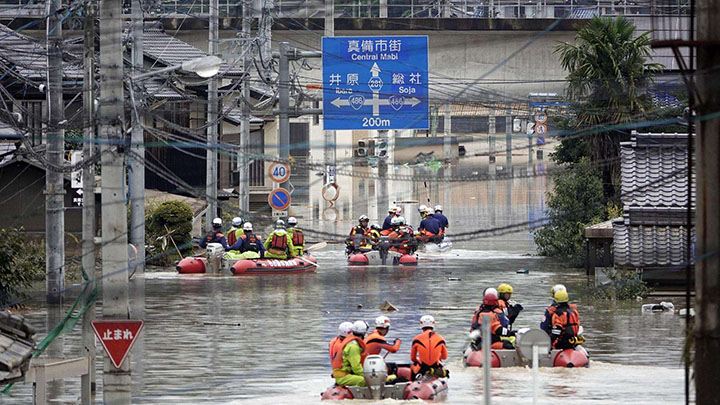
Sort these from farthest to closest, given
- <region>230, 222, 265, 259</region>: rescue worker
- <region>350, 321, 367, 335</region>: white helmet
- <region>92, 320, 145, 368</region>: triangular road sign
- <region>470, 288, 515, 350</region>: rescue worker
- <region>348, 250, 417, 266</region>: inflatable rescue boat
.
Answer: <region>348, 250, 417, 266</region>: inflatable rescue boat < <region>230, 222, 265, 259</region>: rescue worker < <region>470, 288, 515, 350</region>: rescue worker < <region>350, 321, 367, 335</region>: white helmet < <region>92, 320, 145, 368</region>: triangular road sign

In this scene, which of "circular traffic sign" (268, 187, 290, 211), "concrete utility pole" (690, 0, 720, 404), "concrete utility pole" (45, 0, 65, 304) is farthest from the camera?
"circular traffic sign" (268, 187, 290, 211)

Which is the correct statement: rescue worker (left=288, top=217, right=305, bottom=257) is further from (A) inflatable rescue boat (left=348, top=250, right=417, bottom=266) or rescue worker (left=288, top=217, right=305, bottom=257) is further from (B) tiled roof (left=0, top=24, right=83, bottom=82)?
(B) tiled roof (left=0, top=24, right=83, bottom=82)

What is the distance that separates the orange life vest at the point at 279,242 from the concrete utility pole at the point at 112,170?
2108cm

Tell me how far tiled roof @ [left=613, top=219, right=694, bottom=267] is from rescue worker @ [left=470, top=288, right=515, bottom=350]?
9020 millimetres

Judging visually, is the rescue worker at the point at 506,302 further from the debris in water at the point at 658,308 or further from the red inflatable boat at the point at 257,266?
the red inflatable boat at the point at 257,266

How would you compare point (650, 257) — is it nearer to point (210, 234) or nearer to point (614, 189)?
point (614, 189)

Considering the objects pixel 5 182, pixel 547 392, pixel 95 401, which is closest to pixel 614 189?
pixel 5 182

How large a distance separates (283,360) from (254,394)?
3.24 m

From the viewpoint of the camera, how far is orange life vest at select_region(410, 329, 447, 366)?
57.2 ft

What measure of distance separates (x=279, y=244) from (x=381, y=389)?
1969cm

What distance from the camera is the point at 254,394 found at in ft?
59.2

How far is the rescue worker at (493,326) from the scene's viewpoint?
19500mm

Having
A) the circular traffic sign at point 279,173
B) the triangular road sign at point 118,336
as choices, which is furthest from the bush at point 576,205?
the triangular road sign at point 118,336

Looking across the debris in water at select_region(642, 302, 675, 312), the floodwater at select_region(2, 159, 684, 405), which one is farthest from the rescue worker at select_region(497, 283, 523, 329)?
the debris in water at select_region(642, 302, 675, 312)
